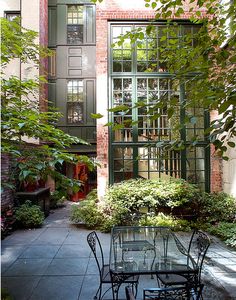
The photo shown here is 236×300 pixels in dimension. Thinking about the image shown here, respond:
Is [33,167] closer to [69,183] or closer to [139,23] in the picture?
[69,183]

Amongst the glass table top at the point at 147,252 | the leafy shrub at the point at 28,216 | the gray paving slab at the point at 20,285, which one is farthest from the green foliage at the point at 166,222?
the gray paving slab at the point at 20,285

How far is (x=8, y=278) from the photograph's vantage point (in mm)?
4633

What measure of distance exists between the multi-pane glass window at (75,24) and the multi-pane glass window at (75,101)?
2059 millimetres

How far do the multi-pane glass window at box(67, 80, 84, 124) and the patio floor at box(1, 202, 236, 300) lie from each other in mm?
7018

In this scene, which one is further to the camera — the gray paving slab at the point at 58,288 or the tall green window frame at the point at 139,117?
the tall green window frame at the point at 139,117

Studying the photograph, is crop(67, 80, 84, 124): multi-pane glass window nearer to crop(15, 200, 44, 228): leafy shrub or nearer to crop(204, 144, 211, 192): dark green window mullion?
crop(15, 200, 44, 228): leafy shrub

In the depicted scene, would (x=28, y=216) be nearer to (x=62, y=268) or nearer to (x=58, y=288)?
(x=62, y=268)

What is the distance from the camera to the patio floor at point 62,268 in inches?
163

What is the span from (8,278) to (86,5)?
12688 mm

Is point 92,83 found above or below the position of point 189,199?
above

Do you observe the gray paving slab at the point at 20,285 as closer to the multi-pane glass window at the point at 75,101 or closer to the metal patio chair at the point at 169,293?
the metal patio chair at the point at 169,293

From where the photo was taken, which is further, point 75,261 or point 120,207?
point 120,207

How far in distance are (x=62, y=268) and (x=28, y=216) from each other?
3554 mm

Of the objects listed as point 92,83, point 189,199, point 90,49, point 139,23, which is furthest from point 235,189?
point 90,49
